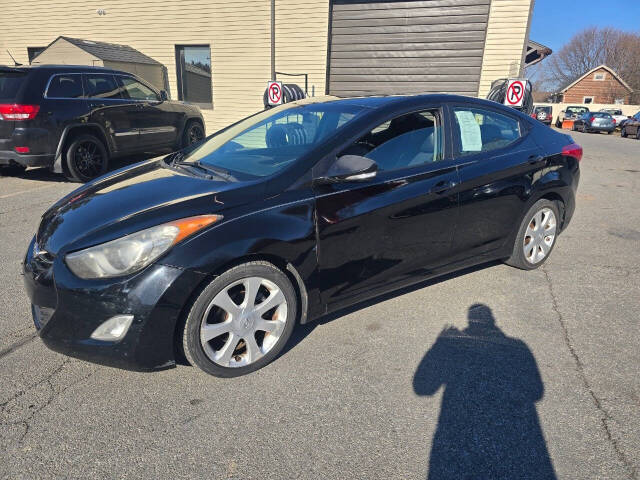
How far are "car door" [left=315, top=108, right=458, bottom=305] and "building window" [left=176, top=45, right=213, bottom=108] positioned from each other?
11626 millimetres

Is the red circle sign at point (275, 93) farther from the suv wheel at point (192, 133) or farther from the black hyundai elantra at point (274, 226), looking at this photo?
the black hyundai elantra at point (274, 226)

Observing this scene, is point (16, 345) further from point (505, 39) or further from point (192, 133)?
point (505, 39)

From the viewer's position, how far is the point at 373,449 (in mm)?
Result: 2061

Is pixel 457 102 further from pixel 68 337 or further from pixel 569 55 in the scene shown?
pixel 569 55

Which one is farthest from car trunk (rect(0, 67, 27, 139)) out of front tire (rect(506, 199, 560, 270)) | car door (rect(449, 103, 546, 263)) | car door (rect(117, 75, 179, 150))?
front tire (rect(506, 199, 560, 270))

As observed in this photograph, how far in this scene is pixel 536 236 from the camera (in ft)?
13.2

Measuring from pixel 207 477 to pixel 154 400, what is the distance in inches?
24.5

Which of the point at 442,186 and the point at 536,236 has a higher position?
the point at 442,186

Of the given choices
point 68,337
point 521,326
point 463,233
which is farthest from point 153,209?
point 521,326

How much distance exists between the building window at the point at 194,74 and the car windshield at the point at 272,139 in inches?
420

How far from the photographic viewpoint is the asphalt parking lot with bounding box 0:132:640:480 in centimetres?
198

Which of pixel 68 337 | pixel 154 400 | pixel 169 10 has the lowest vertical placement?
pixel 154 400

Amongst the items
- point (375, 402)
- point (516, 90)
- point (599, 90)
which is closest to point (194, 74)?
point (516, 90)

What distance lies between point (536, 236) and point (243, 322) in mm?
2880
